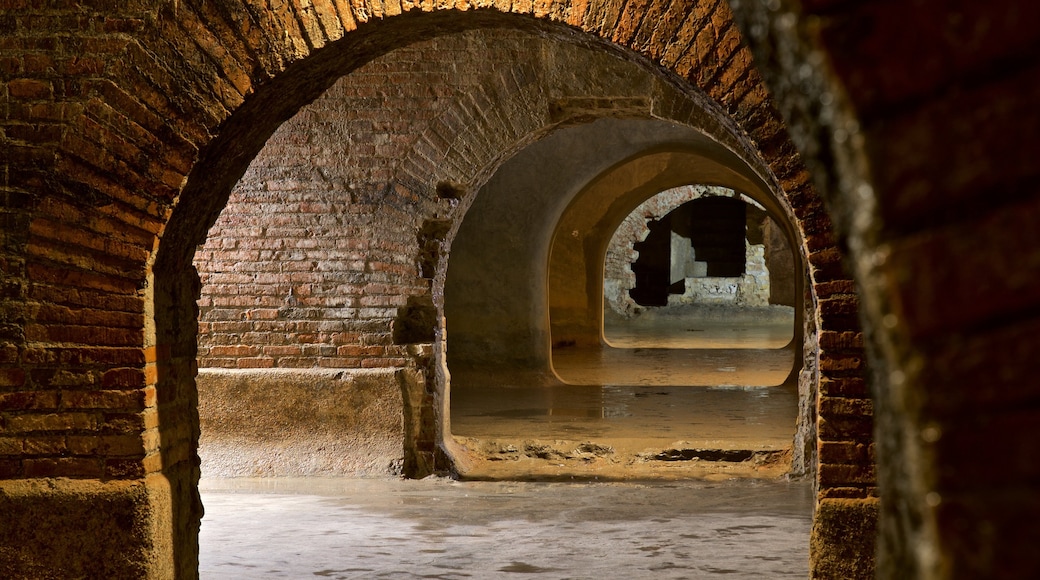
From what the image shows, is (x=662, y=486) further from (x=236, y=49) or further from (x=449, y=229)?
(x=236, y=49)

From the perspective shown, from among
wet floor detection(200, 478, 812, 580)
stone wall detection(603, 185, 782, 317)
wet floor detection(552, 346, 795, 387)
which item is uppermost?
stone wall detection(603, 185, 782, 317)

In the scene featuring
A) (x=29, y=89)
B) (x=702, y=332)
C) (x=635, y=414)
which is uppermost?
(x=29, y=89)

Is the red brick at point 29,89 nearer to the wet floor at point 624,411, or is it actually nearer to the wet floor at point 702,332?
the wet floor at point 624,411

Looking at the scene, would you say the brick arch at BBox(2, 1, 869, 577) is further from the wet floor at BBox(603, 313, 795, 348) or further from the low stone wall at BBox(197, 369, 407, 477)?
the wet floor at BBox(603, 313, 795, 348)

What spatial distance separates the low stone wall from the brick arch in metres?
2.97

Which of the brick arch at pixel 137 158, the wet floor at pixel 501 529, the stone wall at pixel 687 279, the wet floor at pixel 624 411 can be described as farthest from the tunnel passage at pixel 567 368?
the stone wall at pixel 687 279

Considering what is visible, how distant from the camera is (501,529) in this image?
560 centimetres

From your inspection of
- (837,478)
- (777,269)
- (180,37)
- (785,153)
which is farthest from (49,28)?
(777,269)

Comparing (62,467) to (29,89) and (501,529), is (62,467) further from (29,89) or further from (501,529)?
(501,529)

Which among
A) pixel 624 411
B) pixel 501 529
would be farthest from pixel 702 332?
pixel 501 529

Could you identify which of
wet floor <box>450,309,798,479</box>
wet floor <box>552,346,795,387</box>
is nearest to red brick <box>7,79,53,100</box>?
wet floor <box>450,309,798,479</box>

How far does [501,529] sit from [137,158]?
2741 millimetres

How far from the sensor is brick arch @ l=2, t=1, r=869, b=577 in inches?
151

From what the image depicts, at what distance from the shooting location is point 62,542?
390cm
